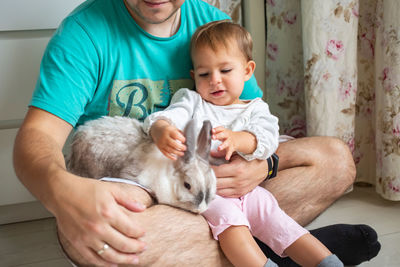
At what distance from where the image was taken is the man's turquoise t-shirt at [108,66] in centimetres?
97

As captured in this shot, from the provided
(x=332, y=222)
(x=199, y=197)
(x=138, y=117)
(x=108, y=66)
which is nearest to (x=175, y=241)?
(x=199, y=197)

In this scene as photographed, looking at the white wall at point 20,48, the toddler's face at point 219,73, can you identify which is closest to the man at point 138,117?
the toddler's face at point 219,73

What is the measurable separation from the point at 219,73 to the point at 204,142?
0.77 feet

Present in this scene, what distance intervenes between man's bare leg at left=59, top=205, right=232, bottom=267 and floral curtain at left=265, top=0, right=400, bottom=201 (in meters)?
0.64

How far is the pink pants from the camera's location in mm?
942

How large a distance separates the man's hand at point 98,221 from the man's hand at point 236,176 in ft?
1.02

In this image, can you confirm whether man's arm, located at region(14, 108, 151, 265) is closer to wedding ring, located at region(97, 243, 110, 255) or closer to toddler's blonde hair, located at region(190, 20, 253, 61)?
wedding ring, located at region(97, 243, 110, 255)

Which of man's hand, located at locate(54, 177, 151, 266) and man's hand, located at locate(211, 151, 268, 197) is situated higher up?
man's hand, located at locate(54, 177, 151, 266)

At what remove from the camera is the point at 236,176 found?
1036 mm

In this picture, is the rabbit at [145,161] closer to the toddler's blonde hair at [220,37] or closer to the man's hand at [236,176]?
the man's hand at [236,176]

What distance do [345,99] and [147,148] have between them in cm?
77

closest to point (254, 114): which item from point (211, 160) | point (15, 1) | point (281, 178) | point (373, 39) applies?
point (211, 160)

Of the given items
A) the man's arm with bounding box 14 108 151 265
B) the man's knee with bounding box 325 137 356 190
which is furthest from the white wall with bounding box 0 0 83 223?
the man's knee with bounding box 325 137 356 190

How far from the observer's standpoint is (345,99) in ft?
4.50
